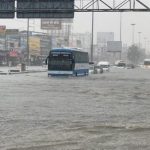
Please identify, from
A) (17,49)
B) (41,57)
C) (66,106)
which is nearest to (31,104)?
(66,106)

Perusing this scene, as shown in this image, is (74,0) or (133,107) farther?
(74,0)

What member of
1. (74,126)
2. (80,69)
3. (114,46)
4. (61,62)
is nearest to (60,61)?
(61,62)

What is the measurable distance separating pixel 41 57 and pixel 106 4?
95.8 meters

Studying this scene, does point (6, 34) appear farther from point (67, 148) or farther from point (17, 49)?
point (67, 148)

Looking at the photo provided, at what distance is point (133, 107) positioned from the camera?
21094 mm

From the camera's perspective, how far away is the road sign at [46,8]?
4866 centimetres

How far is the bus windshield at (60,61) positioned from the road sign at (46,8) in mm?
6353

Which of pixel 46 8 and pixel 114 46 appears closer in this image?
pixel 46 8

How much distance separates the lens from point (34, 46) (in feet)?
449

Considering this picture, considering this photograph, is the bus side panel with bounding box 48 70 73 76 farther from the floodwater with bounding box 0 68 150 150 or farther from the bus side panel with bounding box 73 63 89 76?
the floodwater with bounding box 0 68 150 150

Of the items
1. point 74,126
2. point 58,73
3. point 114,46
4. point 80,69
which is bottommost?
point 58,73

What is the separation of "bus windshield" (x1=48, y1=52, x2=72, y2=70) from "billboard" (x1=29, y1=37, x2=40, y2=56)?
7890 centimetres

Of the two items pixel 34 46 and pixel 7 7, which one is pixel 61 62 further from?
pixel 34 46

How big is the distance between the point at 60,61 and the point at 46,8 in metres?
8.59
